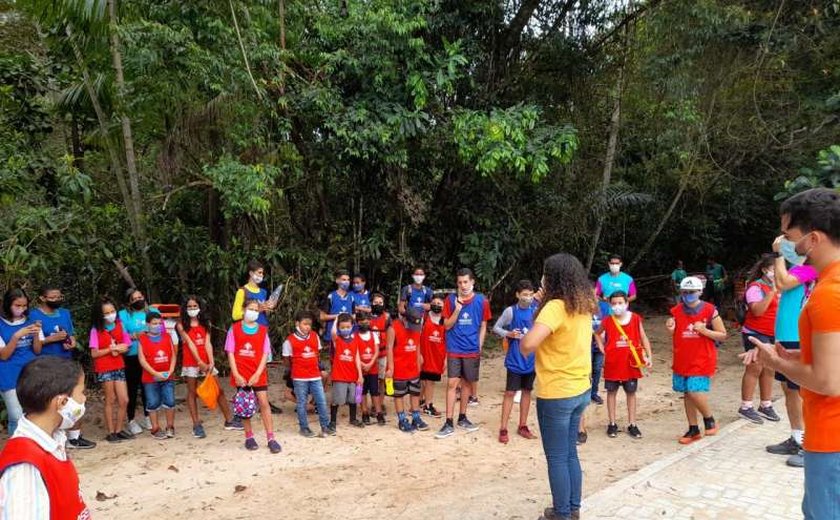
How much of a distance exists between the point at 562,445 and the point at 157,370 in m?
4.73

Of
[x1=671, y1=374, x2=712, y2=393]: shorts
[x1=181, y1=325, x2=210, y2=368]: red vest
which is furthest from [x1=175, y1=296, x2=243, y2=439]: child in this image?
[x1=671, y1=374, x2=712, y2=393]: shorts

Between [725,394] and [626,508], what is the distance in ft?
16.1

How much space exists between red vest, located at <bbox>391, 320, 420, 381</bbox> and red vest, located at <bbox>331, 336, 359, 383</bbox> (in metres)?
0.53

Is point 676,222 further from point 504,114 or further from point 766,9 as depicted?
point 504,114

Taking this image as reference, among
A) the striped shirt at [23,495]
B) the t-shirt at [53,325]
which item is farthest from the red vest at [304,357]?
the striped shirt at [23,495]

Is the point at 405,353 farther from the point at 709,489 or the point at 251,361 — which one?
the point at 709,489

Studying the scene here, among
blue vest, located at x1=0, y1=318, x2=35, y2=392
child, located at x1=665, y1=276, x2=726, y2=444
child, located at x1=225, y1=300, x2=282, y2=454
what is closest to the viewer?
blue vest, located at x1=0, y1=318, x2=35, y2=392

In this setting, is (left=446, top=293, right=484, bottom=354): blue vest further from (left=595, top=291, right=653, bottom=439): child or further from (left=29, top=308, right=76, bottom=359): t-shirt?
(left=29, top=308, right=76, bottom=359): t-shirt

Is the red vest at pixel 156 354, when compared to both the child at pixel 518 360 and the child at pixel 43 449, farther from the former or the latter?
the child at pixel 43 449

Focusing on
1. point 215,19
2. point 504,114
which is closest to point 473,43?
point 504,114

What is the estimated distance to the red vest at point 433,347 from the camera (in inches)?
279

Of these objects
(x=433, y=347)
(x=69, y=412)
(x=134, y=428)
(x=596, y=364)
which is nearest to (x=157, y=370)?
(x=134, y=428)

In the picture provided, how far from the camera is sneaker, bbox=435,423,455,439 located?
251 inches

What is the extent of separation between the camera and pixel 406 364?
6762 millimetres
